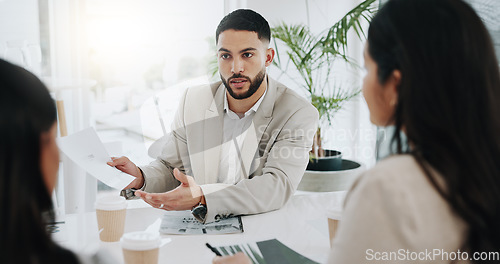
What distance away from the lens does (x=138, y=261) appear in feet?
3.49

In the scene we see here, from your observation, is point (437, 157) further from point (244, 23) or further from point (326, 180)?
point (326, 180)

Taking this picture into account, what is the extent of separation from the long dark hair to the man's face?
1.42 meters

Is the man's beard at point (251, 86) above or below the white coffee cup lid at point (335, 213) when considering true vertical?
above

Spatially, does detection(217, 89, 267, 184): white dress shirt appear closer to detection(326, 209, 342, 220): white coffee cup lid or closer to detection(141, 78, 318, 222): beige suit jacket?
detection(141, 78, 318, 222): beige suit jacket

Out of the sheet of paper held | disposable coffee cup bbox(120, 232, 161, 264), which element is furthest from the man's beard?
disposable coffee cup bbox(120, 232, 161, 264)

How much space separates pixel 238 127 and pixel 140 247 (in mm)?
1349

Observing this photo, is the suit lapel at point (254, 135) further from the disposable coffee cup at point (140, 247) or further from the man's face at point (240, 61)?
the disposable coffee cup at point (140, 247)

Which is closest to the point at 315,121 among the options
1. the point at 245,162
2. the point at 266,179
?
the point at 245,162

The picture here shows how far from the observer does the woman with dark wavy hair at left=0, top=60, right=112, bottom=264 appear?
0.59 metres

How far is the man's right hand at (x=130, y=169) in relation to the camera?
5.99 feet

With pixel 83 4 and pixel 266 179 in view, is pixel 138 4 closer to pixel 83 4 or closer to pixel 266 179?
pixel 83 4

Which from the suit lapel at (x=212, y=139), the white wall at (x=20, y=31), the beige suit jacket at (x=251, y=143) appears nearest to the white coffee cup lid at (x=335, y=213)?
the beige suit jacket at (x=251, y=143)

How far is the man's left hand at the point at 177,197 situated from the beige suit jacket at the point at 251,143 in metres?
0.19

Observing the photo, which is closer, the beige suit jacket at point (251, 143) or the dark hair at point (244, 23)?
the beige suit jacket at point (251, 143)
